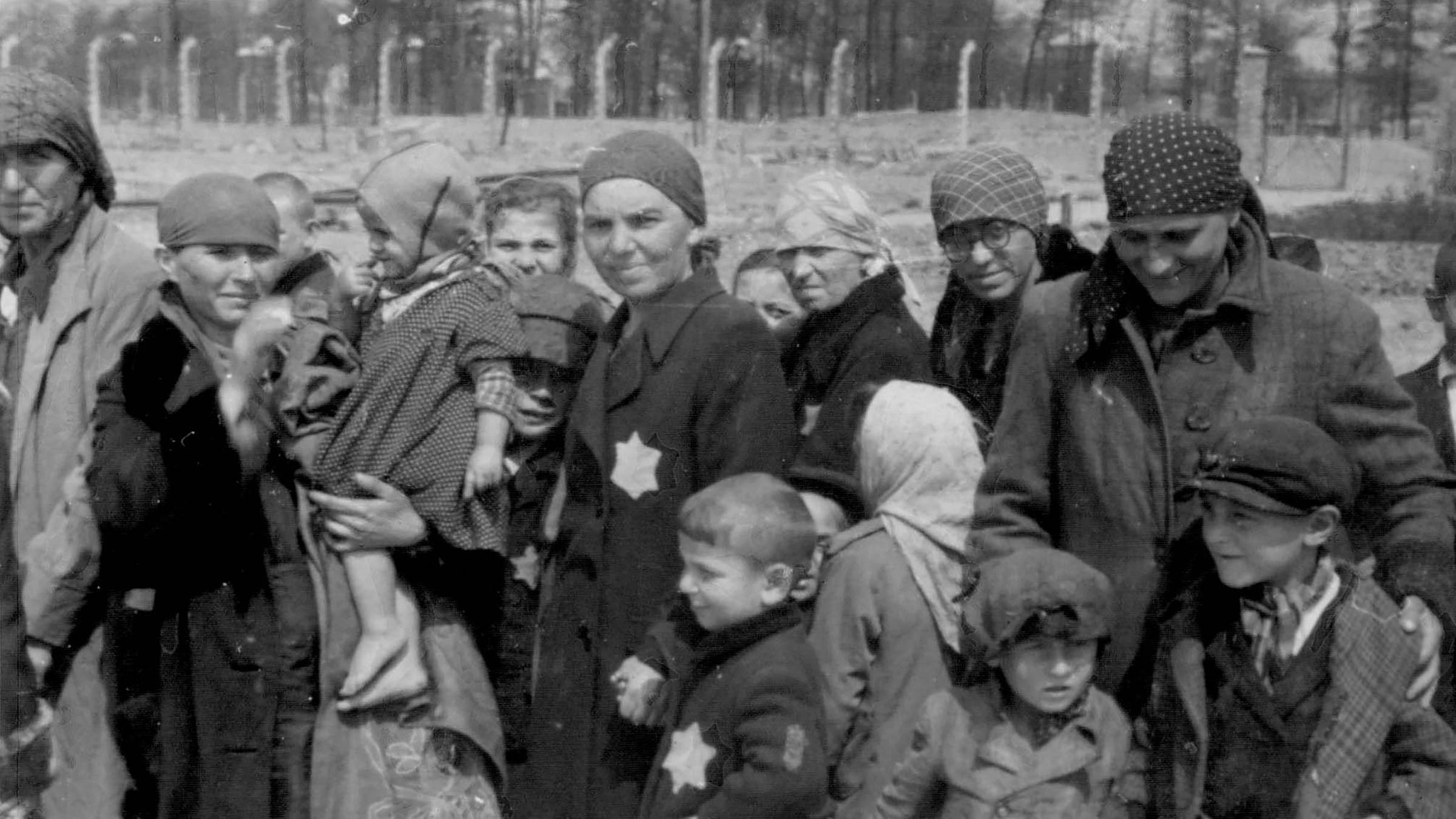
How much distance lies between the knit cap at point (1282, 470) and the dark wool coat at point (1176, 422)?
14 cm

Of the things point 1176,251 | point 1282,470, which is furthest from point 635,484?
point 1282,470

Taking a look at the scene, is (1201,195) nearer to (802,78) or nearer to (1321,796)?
(1321,796)

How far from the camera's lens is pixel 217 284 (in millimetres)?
3617

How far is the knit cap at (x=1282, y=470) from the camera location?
2.74 metres

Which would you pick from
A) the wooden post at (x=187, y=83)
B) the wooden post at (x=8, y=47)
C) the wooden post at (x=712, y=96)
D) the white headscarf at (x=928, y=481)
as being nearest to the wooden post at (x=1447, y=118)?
the white headscarf at (x=928, y=481)

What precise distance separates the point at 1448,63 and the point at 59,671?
411 cm

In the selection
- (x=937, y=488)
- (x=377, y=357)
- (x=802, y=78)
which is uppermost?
(x=802, y=78)

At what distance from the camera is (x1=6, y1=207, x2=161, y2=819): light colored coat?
3803 millimetres

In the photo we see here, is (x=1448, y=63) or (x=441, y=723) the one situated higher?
(x=1448, y=63)

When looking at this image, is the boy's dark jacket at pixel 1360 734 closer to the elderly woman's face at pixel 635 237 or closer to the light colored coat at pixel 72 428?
the elderly woman's face at pixel 635 237

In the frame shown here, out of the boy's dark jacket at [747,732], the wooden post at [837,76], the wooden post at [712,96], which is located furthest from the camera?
the wooden post at [712,96]

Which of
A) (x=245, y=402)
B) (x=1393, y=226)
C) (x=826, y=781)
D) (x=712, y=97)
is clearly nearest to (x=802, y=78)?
(x=712, y=97)

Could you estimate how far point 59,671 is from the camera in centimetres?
381

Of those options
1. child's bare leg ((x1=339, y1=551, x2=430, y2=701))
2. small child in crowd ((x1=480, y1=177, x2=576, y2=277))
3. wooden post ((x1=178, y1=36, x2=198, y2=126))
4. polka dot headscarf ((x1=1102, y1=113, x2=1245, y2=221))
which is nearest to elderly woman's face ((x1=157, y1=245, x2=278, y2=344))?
child's bare leg ((x1=339, y1=551, x2=430, y2=701))
